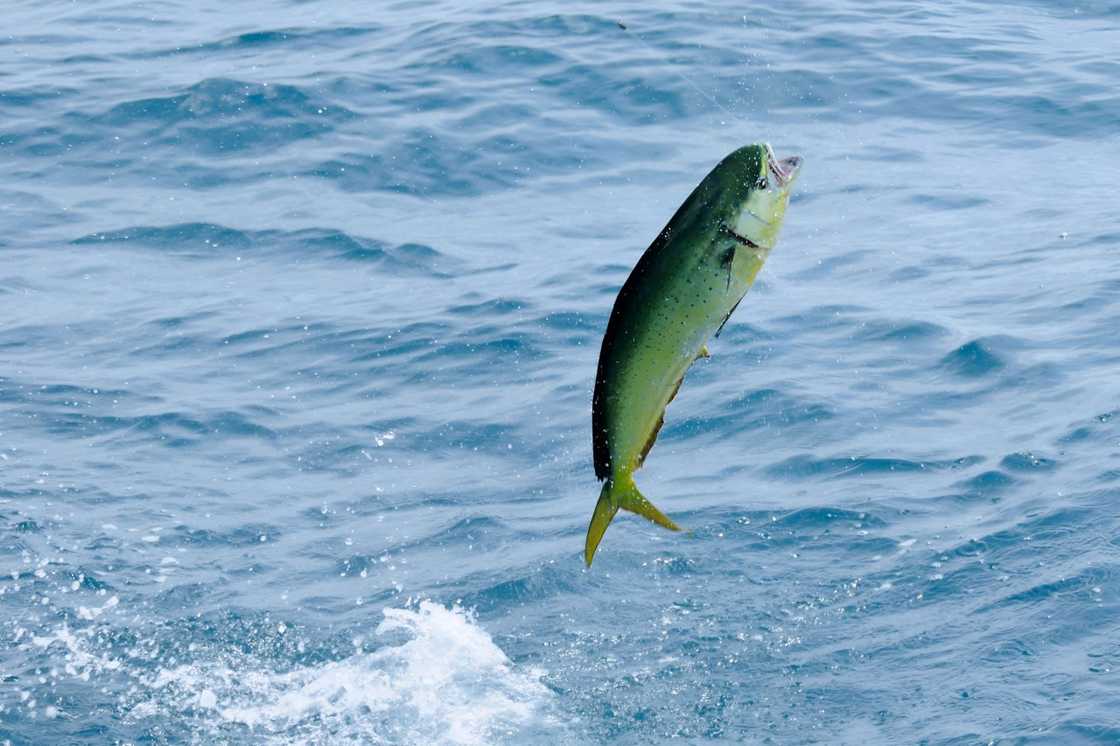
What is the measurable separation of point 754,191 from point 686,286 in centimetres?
22

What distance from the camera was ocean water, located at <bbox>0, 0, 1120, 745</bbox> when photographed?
6652 mm

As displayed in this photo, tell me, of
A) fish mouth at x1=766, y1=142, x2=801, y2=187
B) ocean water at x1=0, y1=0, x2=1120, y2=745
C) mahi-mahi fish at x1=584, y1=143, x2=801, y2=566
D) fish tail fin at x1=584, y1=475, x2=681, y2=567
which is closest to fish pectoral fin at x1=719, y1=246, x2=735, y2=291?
mahi-mahi fish at x1=584, y1=143, x2=801, y2=566

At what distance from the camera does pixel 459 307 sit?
1040 centimetres

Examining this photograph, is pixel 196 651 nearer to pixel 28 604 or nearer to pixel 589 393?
pixel 28 604

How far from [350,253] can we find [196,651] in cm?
484

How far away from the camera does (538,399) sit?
30.2 feet

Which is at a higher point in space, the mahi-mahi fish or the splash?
the mahi-mahi fish

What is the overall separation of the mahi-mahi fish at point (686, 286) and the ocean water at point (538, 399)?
11.0 ft

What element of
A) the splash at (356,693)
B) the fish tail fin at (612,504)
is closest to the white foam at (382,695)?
the splash at (356,693)

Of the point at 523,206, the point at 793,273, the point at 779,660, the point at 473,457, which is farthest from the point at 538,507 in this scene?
the point at 523,206

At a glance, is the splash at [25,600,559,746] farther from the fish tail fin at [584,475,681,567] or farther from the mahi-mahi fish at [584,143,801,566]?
the mahi-mahi fish at [584,143,801,566]

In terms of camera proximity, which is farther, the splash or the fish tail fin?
the splash

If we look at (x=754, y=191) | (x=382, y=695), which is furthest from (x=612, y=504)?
(x=382, y=695)

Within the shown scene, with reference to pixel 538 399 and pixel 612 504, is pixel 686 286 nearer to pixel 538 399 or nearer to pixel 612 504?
pixel 612 504
